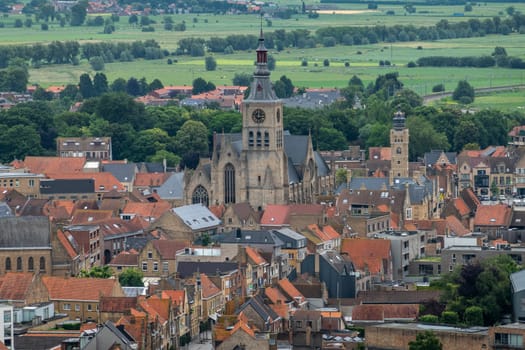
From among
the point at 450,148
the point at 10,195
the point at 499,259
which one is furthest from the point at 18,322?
the point at 450,148

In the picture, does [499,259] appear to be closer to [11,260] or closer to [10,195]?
[11,260]

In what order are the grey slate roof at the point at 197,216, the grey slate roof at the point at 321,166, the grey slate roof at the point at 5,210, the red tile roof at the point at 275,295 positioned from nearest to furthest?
1. the red tile roof at the point at 275,295
2. the grey slate roof at the point at 5,210
3. the grey slate roof at the point at 197,216
4. the grey slate roof at the point at 321,166

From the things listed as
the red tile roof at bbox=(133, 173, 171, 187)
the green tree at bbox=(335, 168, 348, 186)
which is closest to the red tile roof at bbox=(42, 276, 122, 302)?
the green tree at bbox=(335, 168, 348, 186)

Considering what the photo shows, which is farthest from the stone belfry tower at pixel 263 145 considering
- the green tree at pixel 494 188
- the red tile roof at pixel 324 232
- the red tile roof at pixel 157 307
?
the red tile roof at pixel 157 307

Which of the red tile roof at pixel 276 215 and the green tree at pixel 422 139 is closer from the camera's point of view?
the red tile roof at pixel 276 215

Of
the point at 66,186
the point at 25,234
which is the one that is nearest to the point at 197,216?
the point at 25,234

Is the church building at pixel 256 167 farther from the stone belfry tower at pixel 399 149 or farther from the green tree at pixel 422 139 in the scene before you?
the green tree at pixel 422 139
